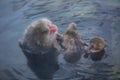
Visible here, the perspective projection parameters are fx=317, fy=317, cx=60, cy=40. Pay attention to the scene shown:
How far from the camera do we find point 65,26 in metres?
1.47

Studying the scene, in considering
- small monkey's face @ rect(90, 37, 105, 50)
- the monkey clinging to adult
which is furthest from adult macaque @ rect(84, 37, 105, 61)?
the monkey clinging to adult

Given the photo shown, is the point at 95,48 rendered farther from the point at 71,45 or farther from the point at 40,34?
the point at 40,34

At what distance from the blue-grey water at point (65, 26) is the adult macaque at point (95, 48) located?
0.02 meters

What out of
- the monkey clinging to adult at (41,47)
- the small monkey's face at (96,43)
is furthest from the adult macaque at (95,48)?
the monkey clinging to adult at (41,47)

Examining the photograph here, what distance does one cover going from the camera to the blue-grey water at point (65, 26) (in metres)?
1.42

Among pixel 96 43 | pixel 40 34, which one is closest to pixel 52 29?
pixel 40 34

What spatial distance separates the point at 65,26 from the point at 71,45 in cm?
9

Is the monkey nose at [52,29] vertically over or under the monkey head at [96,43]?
over

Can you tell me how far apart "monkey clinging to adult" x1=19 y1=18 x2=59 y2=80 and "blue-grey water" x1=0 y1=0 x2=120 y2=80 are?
0.08 ft

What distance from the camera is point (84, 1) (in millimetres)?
1530

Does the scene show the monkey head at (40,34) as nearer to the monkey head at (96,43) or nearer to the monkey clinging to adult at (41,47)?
the monkey clinging to adult at (41,47)

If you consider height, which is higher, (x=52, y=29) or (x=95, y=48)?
(x=52, y=29)

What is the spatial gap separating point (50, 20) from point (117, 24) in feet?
1.04

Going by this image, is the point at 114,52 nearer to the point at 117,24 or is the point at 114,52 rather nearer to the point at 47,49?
the point at 117,24
